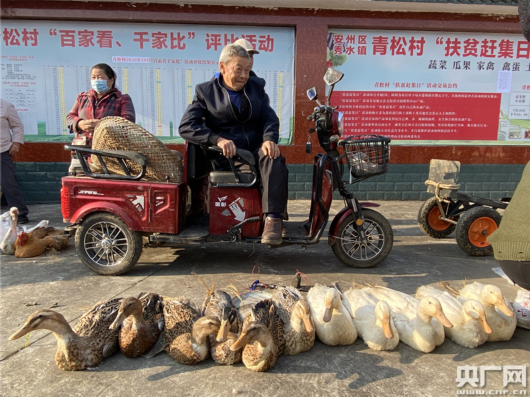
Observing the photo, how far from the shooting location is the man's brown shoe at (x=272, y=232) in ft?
12.1

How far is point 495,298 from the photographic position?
8.46ft

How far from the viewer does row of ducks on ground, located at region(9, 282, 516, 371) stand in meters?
2.33

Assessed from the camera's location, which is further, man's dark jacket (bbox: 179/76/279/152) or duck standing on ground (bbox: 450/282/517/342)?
man's dark jacket (bbox: 179/76/279/152)

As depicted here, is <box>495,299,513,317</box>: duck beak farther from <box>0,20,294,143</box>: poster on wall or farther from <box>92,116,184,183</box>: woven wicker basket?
<box>0,20,294,143</box>: poster on wall

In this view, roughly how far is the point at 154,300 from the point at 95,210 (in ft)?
4.95

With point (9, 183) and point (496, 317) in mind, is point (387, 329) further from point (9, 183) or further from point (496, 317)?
point (9, 183)

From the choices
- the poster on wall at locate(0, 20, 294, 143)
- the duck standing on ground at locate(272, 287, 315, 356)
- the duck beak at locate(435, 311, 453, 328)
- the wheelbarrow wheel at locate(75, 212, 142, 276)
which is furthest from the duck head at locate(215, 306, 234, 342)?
the poster on wall at locate(0, 20, 294, 143)

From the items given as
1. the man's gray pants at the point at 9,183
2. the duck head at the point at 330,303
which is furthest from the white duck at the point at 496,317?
the man's gray pants at the point at 9,183

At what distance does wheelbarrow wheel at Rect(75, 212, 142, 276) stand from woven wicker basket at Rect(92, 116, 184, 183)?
53cm

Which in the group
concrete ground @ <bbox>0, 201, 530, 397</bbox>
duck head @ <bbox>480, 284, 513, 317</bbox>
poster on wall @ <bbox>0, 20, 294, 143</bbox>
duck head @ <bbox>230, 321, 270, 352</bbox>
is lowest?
concrete ground @ <bbox>0, 201, 530, 397</bbox>

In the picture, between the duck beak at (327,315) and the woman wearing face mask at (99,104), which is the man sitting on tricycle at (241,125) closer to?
the woman wearing face mask at (99,104)

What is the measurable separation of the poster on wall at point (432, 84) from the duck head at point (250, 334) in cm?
589

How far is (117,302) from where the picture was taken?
8.86 ft

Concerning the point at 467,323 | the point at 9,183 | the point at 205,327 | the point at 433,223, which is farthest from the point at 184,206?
the point at 9,183
